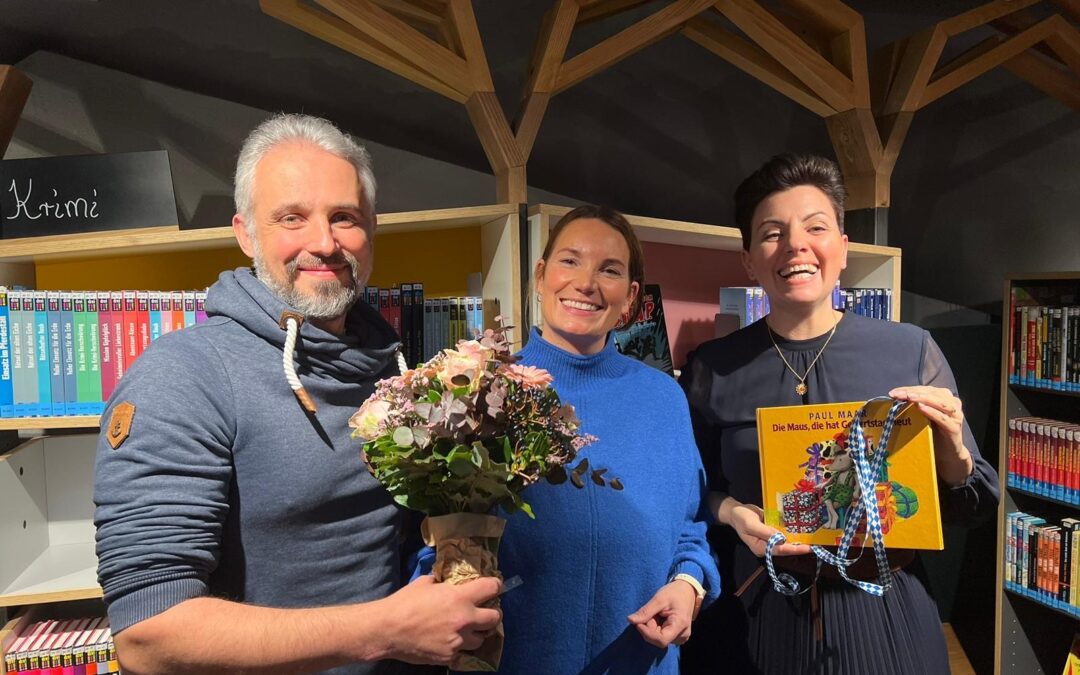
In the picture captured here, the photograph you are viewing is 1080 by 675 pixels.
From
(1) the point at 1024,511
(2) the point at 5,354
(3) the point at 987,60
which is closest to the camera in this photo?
(2) the point at 5,354

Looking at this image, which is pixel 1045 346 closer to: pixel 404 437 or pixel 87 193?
pixel 404 437

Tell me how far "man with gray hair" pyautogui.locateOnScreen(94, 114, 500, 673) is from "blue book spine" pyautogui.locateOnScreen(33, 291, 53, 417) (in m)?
→ 1.05

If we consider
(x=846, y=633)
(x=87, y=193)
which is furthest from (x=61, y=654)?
(x=846, y=633)

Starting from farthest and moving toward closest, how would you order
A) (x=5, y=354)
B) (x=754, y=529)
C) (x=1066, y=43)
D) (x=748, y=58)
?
(x=1066, y=43), (x=748, y=58), (x=5, y=354), (x=754, y=529)

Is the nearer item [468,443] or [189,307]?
[468,443]

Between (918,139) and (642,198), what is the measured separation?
5.49 ft

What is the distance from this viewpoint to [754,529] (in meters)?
1.42

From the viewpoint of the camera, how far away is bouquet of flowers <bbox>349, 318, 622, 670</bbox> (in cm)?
91

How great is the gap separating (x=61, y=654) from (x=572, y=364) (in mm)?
1819

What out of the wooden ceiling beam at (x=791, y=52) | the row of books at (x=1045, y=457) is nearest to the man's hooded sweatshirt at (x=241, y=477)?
the wooden ceiling beam at (x=791, y=52)

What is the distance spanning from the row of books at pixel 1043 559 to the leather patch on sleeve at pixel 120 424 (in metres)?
3.50

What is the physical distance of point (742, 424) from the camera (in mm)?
1604

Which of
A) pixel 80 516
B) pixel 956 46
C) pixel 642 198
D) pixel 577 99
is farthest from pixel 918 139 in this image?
pixel 80 516

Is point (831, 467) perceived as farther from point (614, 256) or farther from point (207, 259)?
point (207, 259)
